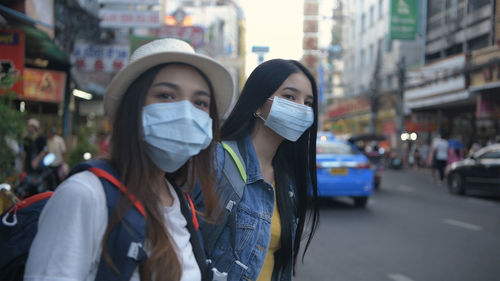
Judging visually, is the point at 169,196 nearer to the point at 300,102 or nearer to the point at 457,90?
the point at 300,102

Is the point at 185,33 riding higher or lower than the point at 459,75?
higher

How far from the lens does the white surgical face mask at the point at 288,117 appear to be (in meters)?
2.23

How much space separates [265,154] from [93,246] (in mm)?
1306

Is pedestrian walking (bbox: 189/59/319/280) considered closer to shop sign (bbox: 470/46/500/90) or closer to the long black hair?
the long black hair

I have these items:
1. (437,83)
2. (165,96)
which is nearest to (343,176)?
(165,96)

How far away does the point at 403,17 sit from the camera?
19.1m

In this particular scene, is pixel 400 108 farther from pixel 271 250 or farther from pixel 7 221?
pixel 7 221

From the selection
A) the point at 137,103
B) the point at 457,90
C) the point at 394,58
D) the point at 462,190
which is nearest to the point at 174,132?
the point at 137,103

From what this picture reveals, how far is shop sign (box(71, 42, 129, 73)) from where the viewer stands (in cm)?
1165

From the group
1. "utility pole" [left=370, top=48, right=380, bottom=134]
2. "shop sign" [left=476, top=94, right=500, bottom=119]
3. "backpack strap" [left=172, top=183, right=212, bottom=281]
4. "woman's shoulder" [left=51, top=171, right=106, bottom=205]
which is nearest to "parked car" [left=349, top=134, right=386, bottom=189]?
"shop sign" [left=476, top=94, right=500, bottom=119]

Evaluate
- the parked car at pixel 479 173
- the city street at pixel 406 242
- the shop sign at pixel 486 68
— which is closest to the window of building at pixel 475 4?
the shop sign at pixel 486 68

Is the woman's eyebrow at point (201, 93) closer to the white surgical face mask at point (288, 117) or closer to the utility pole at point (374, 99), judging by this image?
the white surgical face mask at point (288, 117)

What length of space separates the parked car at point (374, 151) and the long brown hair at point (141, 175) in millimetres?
12799

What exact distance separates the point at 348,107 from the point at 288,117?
39349 mm
